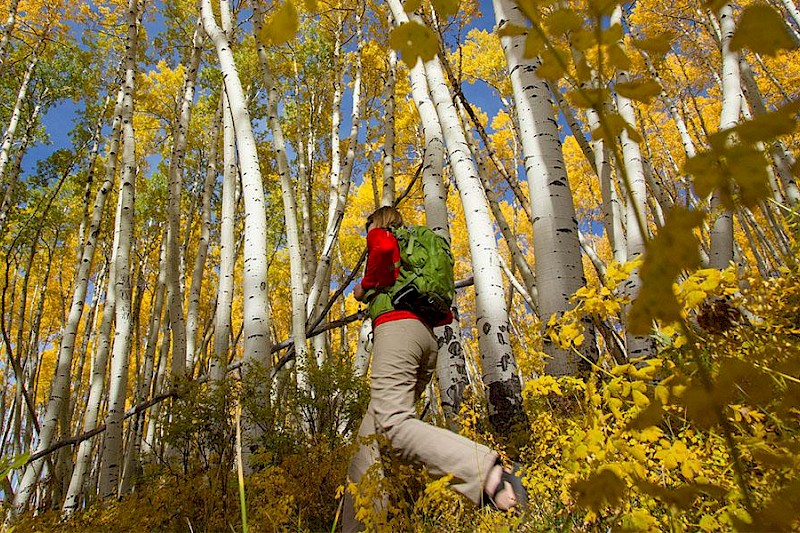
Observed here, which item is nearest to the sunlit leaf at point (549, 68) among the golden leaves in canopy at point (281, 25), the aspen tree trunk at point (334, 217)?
the golden leaves in canopy at point (281, 25)

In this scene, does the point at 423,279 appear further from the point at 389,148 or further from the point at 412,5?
the point at 389,148

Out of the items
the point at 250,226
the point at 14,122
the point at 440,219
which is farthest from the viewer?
the point at 14,122

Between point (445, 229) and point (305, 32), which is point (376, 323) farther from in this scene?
point (305, 32)

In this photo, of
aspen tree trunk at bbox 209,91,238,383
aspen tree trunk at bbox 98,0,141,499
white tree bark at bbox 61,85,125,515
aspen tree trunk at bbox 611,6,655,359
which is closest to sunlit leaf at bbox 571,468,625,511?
aspen tree trunk at bbox 611,6,655,359

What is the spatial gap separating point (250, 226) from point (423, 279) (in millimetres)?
2307

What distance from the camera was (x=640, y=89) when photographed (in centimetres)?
58

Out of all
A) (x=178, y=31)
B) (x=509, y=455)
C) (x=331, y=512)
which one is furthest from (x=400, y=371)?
(x=178, y=31)

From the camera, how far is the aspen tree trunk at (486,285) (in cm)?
279

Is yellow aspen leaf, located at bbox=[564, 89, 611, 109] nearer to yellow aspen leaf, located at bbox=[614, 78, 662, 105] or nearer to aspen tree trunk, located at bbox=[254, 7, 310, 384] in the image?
yellow aspen leaf, located at bbox=[614, 78, 662, 105]

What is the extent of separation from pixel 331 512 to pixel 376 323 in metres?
1.51

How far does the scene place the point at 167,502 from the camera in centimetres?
296

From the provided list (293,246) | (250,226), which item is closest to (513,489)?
(250,226)

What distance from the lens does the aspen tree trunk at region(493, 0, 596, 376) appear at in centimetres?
276

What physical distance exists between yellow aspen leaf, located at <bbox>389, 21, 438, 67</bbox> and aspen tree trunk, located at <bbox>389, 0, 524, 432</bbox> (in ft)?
7.22
